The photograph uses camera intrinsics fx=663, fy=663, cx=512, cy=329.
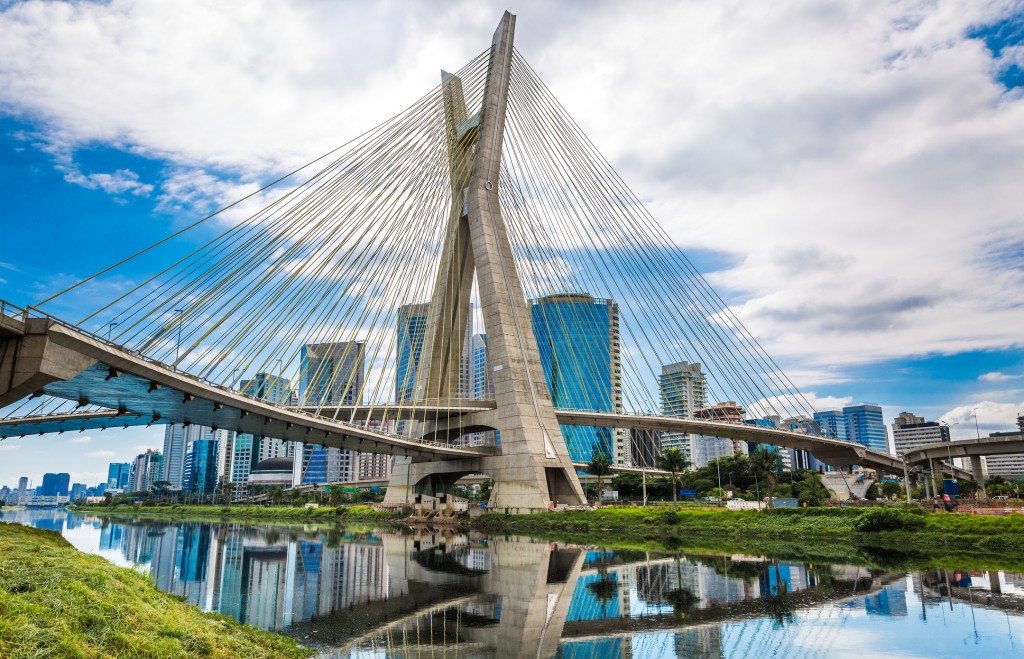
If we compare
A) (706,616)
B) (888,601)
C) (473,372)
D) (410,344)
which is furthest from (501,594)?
(473,372)

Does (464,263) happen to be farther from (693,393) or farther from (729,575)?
(693,393)

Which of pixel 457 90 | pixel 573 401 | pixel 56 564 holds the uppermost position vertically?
pixel 457 90

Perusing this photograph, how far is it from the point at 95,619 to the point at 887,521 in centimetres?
3394

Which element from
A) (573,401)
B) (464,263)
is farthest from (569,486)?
(573,401)

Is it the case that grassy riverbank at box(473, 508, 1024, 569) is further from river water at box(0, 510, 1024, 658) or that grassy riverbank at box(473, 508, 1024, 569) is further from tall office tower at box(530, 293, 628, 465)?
tall office tower at box(530, 293, 628, 465)

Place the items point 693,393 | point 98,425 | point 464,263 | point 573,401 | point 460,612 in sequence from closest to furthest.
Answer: point 460,612 → point 98,425 → point 464,263 → point 573,401 → point 693,393

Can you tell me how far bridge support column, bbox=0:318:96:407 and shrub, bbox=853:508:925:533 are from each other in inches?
1371

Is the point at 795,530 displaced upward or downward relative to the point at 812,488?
downward

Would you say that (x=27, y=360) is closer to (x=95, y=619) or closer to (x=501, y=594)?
(x=95, y=619)

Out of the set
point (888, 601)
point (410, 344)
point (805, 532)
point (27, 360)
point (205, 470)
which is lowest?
point (888, 601)

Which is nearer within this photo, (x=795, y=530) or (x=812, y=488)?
(x=795, y=530)

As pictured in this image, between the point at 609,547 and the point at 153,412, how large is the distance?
24449 mm

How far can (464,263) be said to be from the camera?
53156 mm

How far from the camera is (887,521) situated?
3234 cm
